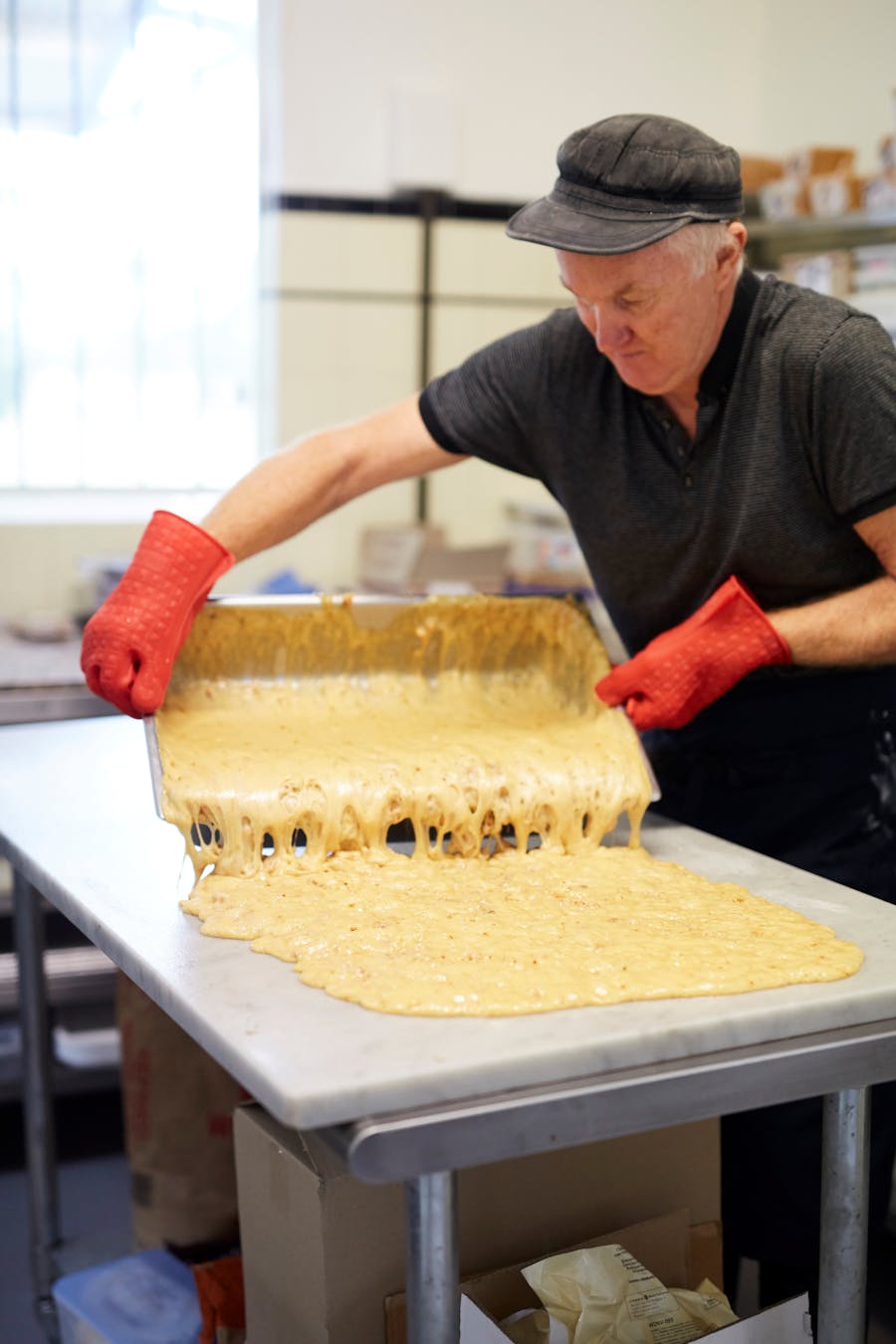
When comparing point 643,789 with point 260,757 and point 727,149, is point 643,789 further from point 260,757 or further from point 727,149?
point 727,149

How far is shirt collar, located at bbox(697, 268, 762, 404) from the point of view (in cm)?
177

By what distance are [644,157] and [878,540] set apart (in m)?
0.55

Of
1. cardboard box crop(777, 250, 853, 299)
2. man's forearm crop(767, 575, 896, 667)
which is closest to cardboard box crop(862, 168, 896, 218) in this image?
cardboard box crop(777, 250, 853, 299)

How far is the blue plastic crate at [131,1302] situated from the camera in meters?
1.84

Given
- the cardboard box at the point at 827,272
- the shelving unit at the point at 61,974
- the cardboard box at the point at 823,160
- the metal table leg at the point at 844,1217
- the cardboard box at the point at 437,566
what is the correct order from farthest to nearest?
the cardboard box at the point at 437,566 → the cardboard box at the point at 823,160 → the cardboard box at the point at 827,272 → the shelving unit at the point at 61,974 → the metal table leg at the point at 844,1217

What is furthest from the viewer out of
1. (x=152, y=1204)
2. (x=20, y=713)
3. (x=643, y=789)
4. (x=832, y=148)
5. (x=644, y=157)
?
(x=832, y=148)

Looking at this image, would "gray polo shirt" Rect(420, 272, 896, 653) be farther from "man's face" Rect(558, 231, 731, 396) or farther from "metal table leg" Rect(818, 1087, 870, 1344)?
"metal table leg" Rect(818, 1087, 870, 1344)

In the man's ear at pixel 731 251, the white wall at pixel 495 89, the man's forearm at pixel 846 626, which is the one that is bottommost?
the man's forearm at pixel 846 626

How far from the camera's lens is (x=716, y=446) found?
1.80 metres

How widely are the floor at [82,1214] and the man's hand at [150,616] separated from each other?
96cm

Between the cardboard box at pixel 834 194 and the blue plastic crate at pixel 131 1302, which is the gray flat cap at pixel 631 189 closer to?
the blue plastic crate at pixel 131 1302

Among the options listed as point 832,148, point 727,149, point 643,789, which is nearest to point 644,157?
point 727,149

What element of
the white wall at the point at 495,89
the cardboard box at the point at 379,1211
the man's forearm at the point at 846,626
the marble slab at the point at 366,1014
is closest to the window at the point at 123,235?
the white wall at the point at 495,89

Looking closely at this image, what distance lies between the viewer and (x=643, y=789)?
5.72ft
